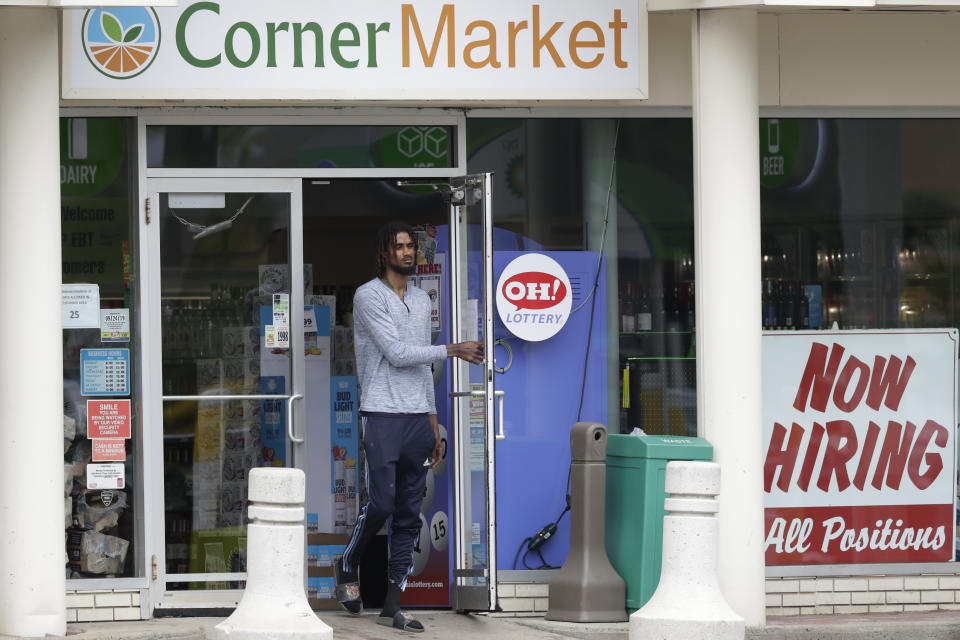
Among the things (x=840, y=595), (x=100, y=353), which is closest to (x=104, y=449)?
(x=100, y=353)

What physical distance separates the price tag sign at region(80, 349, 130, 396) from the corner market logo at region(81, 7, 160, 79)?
1544 millimetres

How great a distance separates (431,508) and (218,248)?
1983mm

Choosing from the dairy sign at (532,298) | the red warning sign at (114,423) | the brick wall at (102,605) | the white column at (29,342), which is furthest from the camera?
the dairy sign at (532,298)

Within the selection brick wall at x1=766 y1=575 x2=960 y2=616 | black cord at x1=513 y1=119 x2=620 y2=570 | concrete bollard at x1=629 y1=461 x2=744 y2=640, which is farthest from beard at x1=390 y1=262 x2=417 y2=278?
brick wall at x1=766 y1=575 x2=960 y2=616

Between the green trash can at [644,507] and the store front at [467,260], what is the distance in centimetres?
26

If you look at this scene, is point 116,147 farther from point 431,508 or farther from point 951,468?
point 951,468

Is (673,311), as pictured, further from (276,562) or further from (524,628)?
(276,562)

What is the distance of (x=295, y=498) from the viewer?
6570 mm

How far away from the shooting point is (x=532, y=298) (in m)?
8.68

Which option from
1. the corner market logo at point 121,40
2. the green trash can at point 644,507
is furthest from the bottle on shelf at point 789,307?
the corner market logo at point 121,40

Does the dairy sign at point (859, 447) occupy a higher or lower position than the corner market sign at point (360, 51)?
lower

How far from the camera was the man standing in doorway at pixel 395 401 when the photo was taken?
25.5 ft

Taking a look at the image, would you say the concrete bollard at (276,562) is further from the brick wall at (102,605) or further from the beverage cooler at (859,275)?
the beverage cooler at (859,275)

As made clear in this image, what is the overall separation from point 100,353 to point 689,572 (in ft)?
11.6
